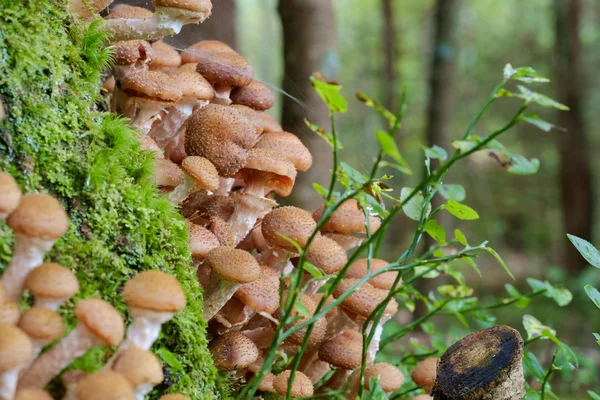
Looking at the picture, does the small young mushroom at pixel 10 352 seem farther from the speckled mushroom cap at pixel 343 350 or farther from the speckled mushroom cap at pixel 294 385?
the speckled mushroom cap at pixel 343 350

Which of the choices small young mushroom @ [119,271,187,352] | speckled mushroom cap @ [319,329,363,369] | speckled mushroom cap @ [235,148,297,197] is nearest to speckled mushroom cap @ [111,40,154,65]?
speckled mushroom cap @ [235,148,297,197]

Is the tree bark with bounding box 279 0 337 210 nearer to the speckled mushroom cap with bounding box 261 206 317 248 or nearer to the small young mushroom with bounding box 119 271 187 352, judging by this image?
the speckled mushroom cap with bounding box 261 206 317 248

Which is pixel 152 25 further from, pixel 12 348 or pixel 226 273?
pixel 12 348

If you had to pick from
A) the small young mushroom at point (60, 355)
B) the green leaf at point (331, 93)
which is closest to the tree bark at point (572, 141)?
the green leaf at point (331, 93)

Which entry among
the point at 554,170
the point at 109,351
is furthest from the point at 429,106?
the point at 554,170

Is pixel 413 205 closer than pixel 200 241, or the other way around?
pixel 413 205

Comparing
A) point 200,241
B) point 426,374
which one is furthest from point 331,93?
point 426,374
